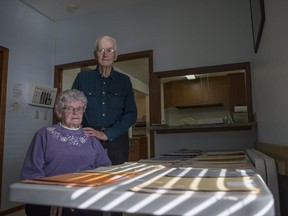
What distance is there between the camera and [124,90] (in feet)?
6.38

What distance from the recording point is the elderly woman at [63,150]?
1.26 metres

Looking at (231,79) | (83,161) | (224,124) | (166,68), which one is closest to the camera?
(83,161)

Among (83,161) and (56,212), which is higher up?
(83,161)

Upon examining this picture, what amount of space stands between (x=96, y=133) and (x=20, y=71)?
2106 mm

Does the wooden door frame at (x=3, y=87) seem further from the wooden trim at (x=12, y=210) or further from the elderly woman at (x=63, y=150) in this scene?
the elderly woman at (x=63, y=150)

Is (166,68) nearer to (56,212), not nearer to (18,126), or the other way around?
(18,126)

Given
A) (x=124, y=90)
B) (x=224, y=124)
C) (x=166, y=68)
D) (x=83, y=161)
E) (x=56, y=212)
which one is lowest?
(x=56, y=212)

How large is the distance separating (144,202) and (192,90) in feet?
19.3

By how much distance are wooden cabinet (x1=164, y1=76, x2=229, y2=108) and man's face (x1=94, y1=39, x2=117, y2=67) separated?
14.9 ft

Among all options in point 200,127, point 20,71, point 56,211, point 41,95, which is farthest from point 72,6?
point 56,211

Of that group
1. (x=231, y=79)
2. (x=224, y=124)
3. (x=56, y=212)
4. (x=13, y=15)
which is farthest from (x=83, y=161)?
(x=231, y=79)

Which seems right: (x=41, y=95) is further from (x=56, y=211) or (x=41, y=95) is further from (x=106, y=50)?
(x=56, y=211)

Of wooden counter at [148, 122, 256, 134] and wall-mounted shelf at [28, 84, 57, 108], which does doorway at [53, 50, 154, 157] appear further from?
wooden counter at [148, 122, 256, 134]

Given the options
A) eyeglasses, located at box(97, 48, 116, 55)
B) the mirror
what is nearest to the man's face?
eyeglasses, located at box(97, 48, 116, 55)
